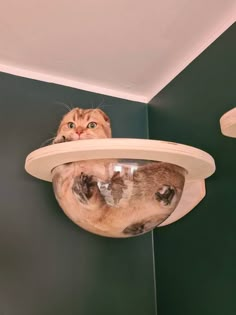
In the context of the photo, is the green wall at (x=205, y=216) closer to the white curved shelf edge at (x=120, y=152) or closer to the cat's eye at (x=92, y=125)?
the white curved shelf edge at (x=120, y=152)

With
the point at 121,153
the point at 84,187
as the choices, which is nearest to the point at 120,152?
the point at 121,153

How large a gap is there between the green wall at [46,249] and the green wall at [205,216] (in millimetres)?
108

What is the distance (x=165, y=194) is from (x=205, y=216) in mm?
304

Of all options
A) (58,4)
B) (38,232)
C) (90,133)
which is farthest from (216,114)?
(38,232)

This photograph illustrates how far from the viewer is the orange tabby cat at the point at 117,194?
69cm

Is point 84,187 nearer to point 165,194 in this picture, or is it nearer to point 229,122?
point 165,194

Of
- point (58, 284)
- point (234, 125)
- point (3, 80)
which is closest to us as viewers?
point (234, 125)

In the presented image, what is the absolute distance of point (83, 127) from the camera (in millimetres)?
856

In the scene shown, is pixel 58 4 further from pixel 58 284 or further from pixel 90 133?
pixel 58 284

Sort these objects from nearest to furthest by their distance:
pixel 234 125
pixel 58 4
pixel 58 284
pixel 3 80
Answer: pixel 234 125, pixel 58 4, pixel 58 284, pixel 3 80

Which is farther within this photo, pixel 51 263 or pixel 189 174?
pixel 51 263

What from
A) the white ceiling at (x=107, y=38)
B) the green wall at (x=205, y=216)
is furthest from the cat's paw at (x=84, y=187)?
the white ceiling at (x=107, y=38)

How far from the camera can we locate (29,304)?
99 centimetres

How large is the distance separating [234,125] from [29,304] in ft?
2.59
